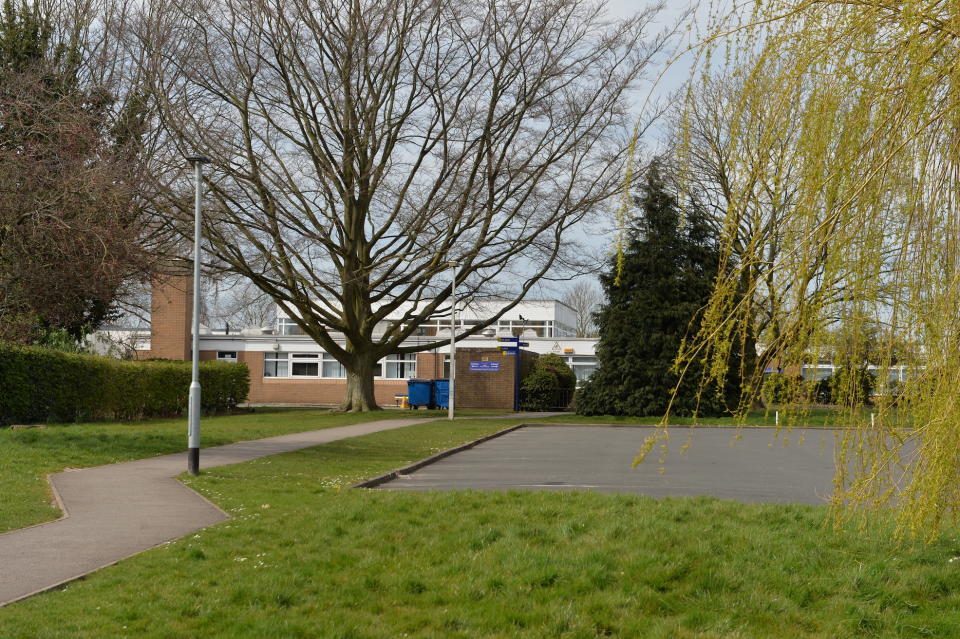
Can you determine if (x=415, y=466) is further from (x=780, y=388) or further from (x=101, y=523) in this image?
(x=780, y=388)

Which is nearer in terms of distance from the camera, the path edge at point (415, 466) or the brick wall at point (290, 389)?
the path edge at point (415, 466)

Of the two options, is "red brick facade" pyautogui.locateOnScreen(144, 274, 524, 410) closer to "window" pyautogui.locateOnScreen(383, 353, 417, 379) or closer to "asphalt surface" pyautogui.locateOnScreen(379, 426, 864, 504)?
"window" pyautogui.locateOnScreen(383, 353, 417, 379)

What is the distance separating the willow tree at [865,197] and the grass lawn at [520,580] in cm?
199

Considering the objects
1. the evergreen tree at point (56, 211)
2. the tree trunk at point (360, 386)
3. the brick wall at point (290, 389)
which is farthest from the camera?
the brick wall at point (290, 389)

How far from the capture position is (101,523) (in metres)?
9.88

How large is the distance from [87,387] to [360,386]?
1147 centimetres

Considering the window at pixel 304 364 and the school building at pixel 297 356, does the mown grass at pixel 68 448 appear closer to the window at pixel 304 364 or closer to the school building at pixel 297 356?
the school building at pixel 297 356

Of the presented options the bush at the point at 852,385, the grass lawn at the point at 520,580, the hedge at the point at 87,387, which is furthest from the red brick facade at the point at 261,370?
the bush at the point at 852,385

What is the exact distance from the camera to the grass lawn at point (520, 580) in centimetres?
629

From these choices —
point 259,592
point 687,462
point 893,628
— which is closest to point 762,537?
point 893,628

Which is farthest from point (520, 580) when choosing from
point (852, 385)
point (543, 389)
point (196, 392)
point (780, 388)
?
point (543, 389)

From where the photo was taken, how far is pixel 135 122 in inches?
923

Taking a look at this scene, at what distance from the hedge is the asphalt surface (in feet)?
35.3

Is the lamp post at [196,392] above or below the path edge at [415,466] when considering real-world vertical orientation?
above
